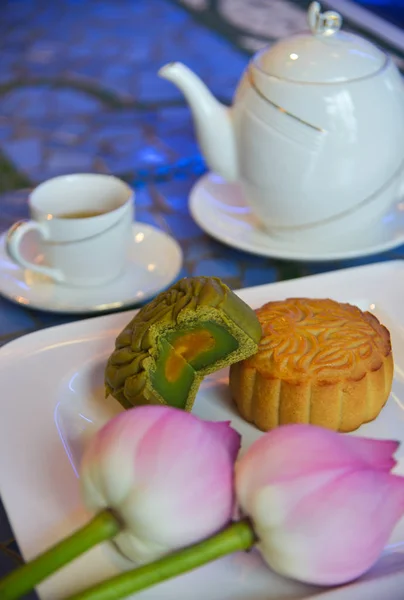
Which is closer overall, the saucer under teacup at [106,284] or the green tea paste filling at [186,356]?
the green tea paste filling at [186,356]

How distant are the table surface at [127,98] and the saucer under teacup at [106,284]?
0.06ft

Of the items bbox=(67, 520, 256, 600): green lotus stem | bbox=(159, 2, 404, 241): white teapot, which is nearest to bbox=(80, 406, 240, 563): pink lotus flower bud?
bbox=(67, 520, 256, 600): green lotus stem

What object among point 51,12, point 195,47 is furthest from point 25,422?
point 51,12

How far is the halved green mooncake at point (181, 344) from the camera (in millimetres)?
538

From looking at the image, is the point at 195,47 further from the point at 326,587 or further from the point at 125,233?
the point at 326,587

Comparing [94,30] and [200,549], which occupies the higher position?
[200,549]

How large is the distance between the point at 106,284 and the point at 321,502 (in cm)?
44

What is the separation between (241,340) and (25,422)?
0.18 m

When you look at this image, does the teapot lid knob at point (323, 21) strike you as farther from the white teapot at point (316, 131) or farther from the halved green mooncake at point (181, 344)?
the halved green mooncake at point (181, 344)

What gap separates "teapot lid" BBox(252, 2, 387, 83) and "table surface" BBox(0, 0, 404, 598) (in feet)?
0.68

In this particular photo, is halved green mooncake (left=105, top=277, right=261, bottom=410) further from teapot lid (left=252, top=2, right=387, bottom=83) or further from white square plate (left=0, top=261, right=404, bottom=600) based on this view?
teapot lid (left=252, top=2, right=387, bottom=83)

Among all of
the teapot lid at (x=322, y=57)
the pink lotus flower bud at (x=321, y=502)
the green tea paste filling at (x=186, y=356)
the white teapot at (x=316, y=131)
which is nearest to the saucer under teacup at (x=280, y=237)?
the white teapot at (x=316, y=131)

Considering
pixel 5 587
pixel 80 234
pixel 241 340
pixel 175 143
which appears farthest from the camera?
pixel 175 143

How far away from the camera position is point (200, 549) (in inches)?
15.8
